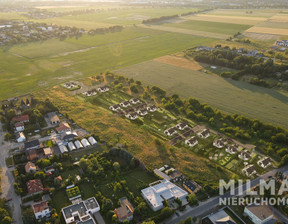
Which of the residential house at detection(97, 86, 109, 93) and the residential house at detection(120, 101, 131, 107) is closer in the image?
the residential house at detection(120, 101, 131, 107)

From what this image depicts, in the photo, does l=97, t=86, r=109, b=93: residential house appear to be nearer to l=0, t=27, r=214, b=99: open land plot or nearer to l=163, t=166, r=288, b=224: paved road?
l=0, t=27, r=214, b=99: open land plot

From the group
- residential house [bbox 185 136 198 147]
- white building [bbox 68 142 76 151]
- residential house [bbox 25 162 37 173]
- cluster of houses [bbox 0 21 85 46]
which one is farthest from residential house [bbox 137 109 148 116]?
cluster of houses [bbox 0 21 85 46]

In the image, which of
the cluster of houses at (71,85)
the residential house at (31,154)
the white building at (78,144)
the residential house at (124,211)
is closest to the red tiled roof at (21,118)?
the residential house at (31,154)

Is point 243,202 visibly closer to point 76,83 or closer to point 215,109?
point 215,109

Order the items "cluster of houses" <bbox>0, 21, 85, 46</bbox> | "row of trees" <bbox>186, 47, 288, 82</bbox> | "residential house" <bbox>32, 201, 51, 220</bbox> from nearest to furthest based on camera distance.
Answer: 1. "residential house" <bbox>32, 201, 51, 220</bbox>
2. "row of trees" <bbox>186, 47, 288, 82</bbox>
3. "cluster of houses" <bbox>0, 21, 85, 46</bbox>

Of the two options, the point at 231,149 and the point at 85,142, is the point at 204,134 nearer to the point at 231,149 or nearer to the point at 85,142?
the point at 231,149
